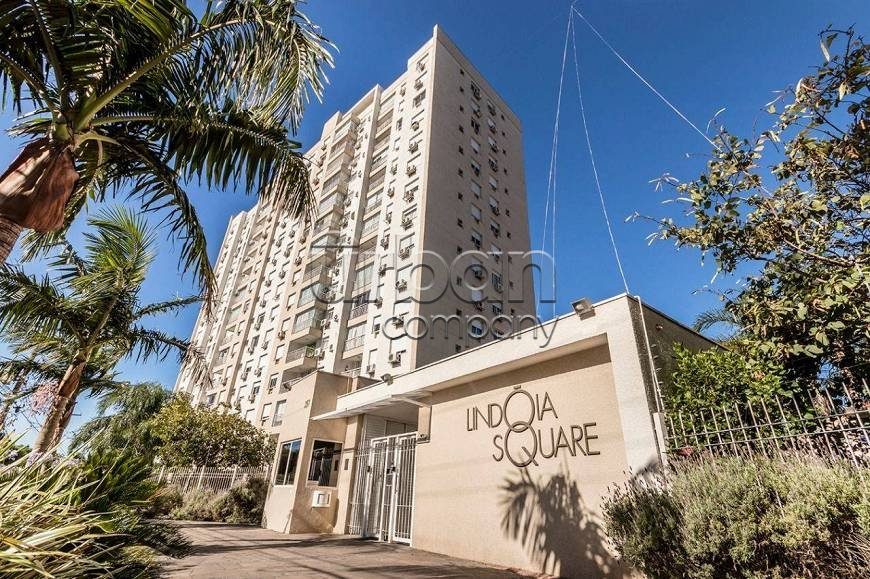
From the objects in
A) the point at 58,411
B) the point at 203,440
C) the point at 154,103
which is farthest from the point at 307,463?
the point at 154,103

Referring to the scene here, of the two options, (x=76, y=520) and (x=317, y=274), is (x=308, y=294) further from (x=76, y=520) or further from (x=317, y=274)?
(x=76, y=520)

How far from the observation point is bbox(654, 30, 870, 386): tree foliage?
14.7 feet

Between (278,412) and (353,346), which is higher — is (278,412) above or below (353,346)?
below

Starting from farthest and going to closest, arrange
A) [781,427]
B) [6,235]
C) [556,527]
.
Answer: [556,527]
[781,427]
[6,235]

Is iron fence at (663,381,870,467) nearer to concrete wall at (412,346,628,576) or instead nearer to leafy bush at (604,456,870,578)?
leafy bush at (604,456,870,578)

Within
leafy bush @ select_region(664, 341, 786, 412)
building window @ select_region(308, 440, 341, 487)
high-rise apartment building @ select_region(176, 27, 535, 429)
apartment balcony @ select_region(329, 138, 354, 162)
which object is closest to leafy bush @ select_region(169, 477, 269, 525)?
building window @ select_region(308, 440, 341, 487)

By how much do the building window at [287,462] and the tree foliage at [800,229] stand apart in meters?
13.3

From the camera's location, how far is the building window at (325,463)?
13.5 m

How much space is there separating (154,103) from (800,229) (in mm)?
8660

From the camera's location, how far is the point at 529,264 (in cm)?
3030

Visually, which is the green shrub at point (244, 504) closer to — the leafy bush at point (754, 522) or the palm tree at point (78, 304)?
the palm tree at point (78, 304)

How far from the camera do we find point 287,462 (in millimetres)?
14266

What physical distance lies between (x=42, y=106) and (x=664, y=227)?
→ 8271 mm

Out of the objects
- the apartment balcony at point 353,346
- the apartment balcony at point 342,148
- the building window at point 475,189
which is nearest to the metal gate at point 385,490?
the apartment balcony at point 353,346
